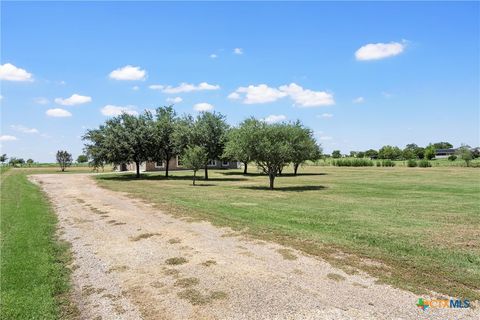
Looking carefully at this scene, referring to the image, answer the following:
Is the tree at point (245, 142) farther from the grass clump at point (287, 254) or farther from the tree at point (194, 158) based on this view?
the grass clump at point (287, 254)

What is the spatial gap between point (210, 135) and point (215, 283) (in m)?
33.2

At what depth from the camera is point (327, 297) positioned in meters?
5.53

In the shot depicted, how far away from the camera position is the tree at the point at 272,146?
25.7 metres

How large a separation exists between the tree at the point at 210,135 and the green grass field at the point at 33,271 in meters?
25.6

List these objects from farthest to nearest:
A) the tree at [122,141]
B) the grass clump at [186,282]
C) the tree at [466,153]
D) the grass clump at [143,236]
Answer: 1. the tree at [466,153]
2. the tree at [122,141]
3. the grass clump at [143,236]
4. the grass clump at [186,282]

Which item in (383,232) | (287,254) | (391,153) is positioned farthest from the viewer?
(391,153)

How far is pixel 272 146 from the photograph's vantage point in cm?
2570

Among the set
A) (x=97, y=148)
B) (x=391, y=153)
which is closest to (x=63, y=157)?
(x=97, y=148)

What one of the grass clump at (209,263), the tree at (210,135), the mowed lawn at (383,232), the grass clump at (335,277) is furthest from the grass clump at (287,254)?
the tree at (210,135)

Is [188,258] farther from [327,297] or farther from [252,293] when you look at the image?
[327,297]

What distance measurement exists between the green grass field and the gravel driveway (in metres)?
0.30

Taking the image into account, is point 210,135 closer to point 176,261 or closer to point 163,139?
point 163,139

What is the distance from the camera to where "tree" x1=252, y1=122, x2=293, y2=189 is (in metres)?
25.7

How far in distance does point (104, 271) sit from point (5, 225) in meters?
7.34
